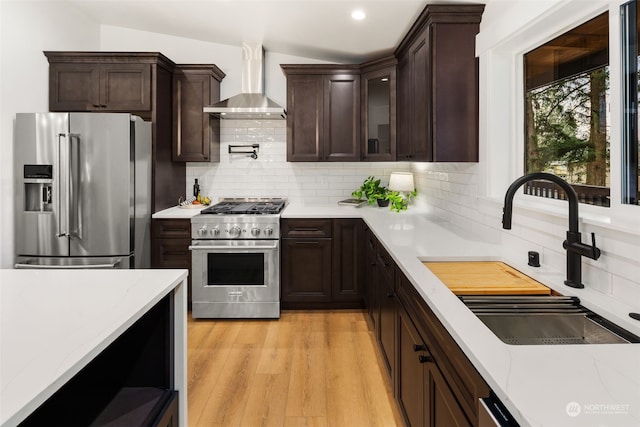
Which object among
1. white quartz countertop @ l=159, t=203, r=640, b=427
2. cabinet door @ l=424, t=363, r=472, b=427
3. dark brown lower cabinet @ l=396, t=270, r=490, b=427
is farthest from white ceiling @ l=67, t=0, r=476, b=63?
cabinet door @ l=424, t=363, r=472, b=427

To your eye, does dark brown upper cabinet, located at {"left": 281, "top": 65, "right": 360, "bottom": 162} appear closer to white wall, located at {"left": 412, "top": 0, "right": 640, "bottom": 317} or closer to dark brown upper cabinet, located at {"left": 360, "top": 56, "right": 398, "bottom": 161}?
dark brown upper cabinet, located at {"left": 360, "top": 56, "right": 398, "bottom": 161}

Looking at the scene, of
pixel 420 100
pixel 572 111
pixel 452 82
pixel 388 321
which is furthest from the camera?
pixel 420 100

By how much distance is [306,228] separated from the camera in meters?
3.85

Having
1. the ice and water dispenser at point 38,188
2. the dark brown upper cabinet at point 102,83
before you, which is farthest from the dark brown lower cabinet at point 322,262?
the ice and water dispenser at point 38,188

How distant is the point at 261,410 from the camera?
232 cm

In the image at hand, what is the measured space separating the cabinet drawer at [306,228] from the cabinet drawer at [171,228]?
88cm

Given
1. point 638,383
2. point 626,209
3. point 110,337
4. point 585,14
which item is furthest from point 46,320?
point 585,14

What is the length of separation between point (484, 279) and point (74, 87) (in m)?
3.74

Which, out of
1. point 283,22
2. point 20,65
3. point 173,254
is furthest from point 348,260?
point 20,65

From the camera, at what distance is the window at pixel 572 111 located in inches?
67.6

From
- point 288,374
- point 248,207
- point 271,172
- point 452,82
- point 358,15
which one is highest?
point 358,15

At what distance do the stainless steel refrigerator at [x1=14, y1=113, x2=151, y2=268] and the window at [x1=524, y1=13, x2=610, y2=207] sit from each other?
2938 mm

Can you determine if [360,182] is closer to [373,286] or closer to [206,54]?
[373,286]

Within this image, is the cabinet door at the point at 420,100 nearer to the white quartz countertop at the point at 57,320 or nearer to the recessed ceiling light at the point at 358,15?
the recessed ceiling light at the point at 358,15
